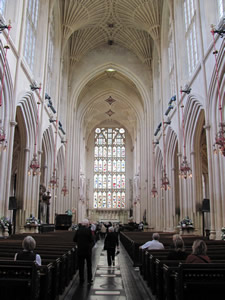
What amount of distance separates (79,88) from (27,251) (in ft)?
86.2

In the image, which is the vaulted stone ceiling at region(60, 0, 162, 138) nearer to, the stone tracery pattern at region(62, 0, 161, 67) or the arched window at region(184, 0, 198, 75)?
the stone tracery pattern at region(62, 0, 161, 67)

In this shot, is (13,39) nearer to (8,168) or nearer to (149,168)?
(8,168)

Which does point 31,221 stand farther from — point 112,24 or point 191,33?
point 112,24

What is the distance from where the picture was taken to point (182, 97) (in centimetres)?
1741

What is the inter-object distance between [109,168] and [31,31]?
99.5 feet

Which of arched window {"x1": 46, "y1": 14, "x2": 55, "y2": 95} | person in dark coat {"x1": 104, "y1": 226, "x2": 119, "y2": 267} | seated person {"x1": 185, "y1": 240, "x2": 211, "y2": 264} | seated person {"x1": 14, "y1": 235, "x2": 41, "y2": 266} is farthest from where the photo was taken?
arched window {"x1": 46, "y1": 14, "x2": 55, "y2": 95}

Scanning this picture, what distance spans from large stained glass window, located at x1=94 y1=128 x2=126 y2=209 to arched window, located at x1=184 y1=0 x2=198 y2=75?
97.3 ft

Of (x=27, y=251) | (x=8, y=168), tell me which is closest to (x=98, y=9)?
Answer: (x=8, y=168)

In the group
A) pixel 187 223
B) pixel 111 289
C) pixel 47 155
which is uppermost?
pixel 47 155

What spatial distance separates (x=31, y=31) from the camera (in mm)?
17578

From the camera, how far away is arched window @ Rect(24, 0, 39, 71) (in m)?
16.8

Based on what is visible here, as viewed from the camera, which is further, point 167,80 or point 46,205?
point 167,80

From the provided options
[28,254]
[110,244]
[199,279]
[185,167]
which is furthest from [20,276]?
[185,167]

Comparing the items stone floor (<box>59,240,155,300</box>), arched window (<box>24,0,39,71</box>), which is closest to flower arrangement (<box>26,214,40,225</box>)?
arched window (<box>24,0,39,71</box>)
